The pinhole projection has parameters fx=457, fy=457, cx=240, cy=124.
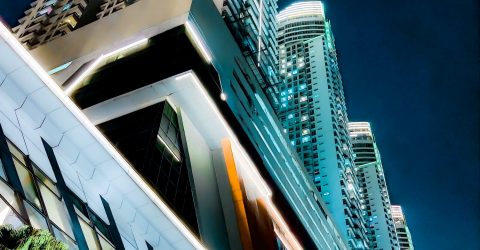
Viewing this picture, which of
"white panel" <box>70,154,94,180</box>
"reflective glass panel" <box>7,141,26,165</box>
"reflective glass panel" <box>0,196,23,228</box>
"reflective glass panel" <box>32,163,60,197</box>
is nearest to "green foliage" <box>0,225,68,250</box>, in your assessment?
"reflective glass panel" <box>0,196,23,228</box>

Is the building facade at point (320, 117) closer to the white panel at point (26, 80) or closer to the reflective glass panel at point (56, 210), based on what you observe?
the reflective glass panel at point (56, 210)

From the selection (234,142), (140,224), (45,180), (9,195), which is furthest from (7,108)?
(234,142)

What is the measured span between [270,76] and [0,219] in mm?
77777

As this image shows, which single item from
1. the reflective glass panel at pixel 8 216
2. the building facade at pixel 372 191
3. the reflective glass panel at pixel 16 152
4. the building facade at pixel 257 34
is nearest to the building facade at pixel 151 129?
the reflective glass panel at pixel 16 152

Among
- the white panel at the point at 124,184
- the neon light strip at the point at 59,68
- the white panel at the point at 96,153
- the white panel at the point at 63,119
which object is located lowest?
the white panel at the point at 124,184

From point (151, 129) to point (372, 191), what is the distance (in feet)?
445

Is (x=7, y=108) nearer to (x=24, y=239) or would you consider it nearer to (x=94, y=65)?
(x=24, y=239)

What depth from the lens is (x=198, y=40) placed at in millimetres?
29875

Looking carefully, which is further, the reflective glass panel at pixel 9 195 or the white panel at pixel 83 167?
the white panel at pixel 83 167

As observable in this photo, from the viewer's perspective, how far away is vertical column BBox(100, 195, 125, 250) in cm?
1394

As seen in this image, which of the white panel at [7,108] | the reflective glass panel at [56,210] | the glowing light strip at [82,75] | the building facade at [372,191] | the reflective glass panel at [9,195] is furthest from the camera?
the building facade at [372,191]

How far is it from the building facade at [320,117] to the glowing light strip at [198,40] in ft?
266

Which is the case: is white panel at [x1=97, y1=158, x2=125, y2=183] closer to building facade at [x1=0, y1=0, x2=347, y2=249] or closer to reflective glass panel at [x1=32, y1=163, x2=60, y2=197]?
building facade at [x1=0, y1=0, x2=347, y2=249]

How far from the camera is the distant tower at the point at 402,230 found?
16538 centimetres
